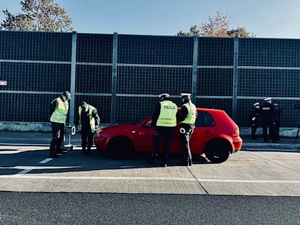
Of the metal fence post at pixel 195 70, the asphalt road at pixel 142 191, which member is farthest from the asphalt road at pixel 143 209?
the metal fence post at pixel 195 70

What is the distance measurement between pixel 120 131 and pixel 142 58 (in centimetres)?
780

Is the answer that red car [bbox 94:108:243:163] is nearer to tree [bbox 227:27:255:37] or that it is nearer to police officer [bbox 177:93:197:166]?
police officer [bbox 177:93:197:166]

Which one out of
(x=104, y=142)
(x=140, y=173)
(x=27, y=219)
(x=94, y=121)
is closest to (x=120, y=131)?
(x=104, y=142)

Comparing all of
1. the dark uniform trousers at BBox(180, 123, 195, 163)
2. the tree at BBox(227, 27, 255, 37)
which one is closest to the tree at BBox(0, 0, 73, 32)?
the tree at BBox(227, 27, 255, 37)

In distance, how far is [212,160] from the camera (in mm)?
8617

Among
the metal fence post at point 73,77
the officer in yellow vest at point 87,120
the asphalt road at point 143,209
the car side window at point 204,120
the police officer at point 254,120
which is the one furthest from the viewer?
the metal fence post at point 73,77

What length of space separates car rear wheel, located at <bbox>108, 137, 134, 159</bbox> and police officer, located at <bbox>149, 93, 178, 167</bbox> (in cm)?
96

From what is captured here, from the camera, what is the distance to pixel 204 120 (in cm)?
873

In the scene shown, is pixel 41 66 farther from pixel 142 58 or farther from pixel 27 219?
pixel 27 219

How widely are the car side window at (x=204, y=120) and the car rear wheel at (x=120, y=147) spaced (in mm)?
2087

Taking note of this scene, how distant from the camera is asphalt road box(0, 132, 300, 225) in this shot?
4281 millimetres

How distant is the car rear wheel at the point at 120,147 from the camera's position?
28.3 ft

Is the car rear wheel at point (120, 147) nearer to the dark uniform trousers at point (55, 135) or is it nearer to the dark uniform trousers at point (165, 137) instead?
the dark uniform trousers at point (165, 137)

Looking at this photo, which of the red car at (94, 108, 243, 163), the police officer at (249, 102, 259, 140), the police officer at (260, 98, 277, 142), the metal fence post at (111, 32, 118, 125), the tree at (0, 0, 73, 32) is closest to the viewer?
the red car at (94, 108, 243, 163)
